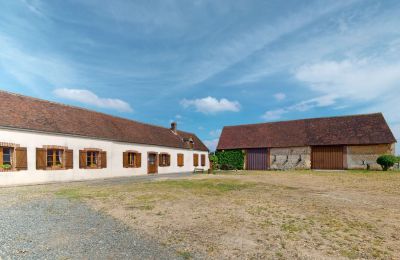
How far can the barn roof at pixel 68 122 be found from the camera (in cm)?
1382

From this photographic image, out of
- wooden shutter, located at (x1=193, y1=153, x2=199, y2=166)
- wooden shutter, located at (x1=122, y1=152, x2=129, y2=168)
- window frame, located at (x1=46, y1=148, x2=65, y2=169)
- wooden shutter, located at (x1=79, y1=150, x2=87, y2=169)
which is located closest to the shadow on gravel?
window frame, located at (x1=46, y1=148, x2=65, y2=169)

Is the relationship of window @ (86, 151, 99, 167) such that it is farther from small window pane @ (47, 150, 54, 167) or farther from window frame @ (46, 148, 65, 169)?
small window pane @ (47, 150, 54, 167)

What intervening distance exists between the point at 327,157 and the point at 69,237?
25.2 m

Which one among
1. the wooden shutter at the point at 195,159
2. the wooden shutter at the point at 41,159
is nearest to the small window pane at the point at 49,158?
the wooden shutter at the point at 41,159

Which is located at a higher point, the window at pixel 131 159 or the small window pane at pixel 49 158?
the small window pane at pixel 49 158

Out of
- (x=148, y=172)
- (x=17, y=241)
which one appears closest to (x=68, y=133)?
(x=148, y=172)

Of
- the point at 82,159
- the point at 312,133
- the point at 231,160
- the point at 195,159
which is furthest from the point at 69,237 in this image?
the point at 312,133

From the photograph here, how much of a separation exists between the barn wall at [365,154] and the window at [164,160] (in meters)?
17.2

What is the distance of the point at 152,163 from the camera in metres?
22.2

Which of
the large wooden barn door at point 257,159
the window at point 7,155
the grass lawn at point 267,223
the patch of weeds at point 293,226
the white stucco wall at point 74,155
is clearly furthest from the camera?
the large wooden barn door at point 257,159

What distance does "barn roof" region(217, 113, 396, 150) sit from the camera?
23.6 meters

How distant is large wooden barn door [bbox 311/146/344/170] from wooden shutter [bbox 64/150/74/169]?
2191cm

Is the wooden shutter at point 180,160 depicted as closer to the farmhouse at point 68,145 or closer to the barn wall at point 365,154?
the farmhouse at point 68,145

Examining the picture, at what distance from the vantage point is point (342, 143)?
23969 mm
